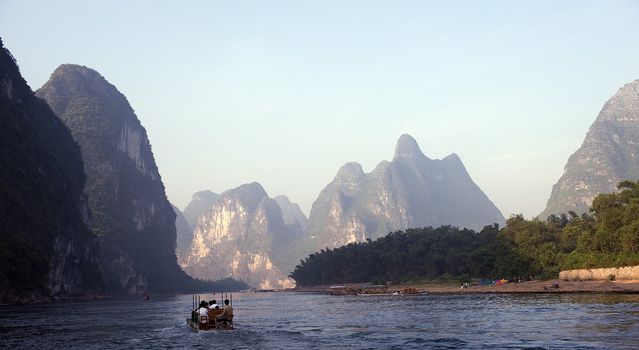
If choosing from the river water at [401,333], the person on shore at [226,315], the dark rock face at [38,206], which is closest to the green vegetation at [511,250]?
the river water at [401,333]

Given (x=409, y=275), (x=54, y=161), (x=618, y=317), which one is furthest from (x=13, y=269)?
(x=409, y=275)

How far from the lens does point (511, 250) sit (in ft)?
331

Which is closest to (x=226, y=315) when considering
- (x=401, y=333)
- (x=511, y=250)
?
(x=401, y=333)

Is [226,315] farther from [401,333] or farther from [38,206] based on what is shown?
[38,206]

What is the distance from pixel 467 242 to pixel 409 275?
16.8 m

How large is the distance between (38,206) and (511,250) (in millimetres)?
83596

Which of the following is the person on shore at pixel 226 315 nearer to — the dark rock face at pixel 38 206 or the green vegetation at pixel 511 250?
the green vegetation at pixel 511 250

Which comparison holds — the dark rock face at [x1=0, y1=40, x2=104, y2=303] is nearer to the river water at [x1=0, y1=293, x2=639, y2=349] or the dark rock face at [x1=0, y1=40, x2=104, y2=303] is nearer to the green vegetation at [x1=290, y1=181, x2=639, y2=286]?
the river water at [x1=0, y1=293, x2=639, y2=349]

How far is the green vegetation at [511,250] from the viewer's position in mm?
75312

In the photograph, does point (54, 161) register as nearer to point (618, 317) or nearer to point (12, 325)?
point (12, 325)

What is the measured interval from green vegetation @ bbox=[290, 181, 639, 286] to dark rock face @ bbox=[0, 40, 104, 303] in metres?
72.2

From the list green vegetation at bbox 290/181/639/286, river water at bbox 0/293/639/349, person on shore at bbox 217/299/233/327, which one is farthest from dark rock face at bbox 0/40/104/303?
green vegetation at bbox 290/181/639/286

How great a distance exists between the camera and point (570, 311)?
41.7 metres

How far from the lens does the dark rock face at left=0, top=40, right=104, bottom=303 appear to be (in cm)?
8644
